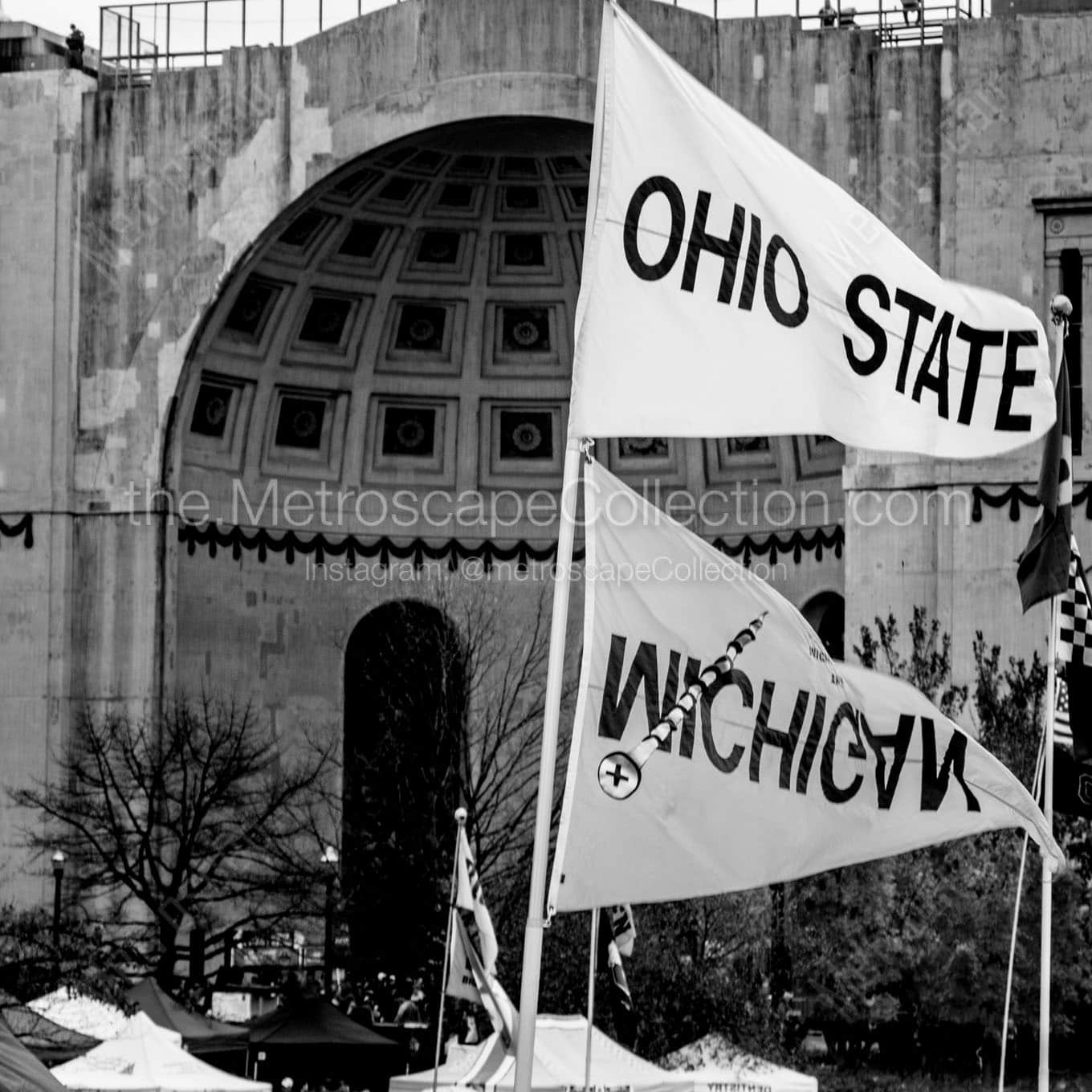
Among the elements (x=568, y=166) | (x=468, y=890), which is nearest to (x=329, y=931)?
(x=568, y=166)

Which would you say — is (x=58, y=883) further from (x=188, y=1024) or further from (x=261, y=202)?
(x=261, y=202)

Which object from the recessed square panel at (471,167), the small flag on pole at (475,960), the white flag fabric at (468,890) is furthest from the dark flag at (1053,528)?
the recessed square panel at (471,167)

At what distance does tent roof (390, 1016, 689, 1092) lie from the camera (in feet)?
84.3

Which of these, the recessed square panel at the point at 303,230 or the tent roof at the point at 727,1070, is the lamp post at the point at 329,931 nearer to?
the tent roof at the point at 727,1070

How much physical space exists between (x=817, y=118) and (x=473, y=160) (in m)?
6.07

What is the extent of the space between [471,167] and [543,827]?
110 feet

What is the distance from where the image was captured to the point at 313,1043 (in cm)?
3027

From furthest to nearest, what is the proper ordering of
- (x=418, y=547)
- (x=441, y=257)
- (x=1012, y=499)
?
1. (x=418, y=547)
2. (x=441, y=257)
3. (x=1012, y=499)

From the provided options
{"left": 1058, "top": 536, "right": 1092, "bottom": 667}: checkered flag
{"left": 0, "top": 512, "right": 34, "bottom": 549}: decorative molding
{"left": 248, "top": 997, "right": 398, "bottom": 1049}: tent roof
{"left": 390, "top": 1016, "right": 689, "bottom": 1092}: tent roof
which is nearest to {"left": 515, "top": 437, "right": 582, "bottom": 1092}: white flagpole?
{"left": 1058, "top": 536, "right": 1092, "bottom": 667}: checkered flag

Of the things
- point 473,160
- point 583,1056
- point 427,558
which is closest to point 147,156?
point 473,160

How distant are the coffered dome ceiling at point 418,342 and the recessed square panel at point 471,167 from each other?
0.11 ft

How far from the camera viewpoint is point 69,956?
3725 centimetres

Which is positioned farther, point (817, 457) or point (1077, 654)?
point (817, 457)

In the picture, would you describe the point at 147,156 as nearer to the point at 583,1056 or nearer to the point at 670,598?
the point at 583,1056
